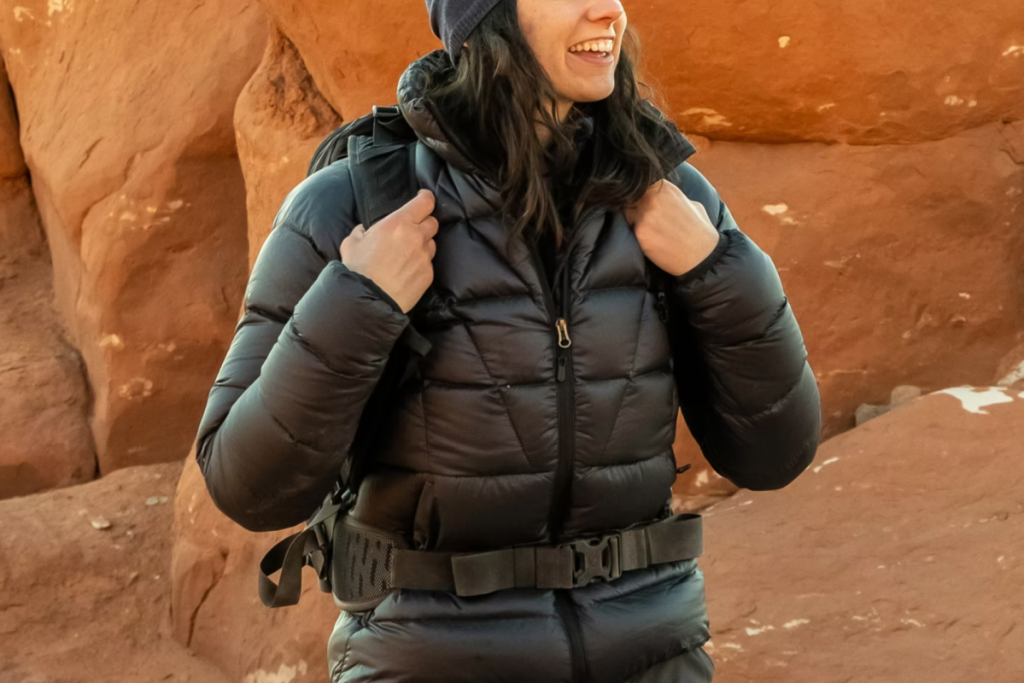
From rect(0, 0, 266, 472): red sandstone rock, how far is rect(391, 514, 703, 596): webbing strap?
3.94 meters

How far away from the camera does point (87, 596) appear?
4.82m

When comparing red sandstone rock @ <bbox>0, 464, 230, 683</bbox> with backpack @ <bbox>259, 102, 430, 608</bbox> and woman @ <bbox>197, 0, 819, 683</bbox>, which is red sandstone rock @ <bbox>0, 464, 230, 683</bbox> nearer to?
backpack @ <bbox>259, 102, 430, 608</bbox>

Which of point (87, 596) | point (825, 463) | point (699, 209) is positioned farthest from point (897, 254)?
point (87, 596)

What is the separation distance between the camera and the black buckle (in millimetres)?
1653

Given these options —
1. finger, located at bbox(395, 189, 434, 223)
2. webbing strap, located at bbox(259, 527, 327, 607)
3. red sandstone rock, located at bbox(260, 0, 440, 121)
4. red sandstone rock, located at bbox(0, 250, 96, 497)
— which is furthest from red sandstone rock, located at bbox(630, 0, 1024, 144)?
red sandstone rock, located at bbox(0, 250, 96, 497)

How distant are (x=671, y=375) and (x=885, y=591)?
1631 millimetres

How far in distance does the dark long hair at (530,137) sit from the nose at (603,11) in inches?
4.0

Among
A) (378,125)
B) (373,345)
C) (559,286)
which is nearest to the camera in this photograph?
(373,345)

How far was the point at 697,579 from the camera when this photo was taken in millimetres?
1773

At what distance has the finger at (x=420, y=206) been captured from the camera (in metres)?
1.62

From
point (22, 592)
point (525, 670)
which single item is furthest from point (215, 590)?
point (525, 670)

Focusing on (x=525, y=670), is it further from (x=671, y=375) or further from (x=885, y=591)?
(x=885, y=591)

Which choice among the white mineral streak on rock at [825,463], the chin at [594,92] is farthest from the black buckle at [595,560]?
the white mineral streak on rock at [825,463]

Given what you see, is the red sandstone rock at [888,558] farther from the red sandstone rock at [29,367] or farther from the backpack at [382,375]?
the red sandstone rock at [29,367]
